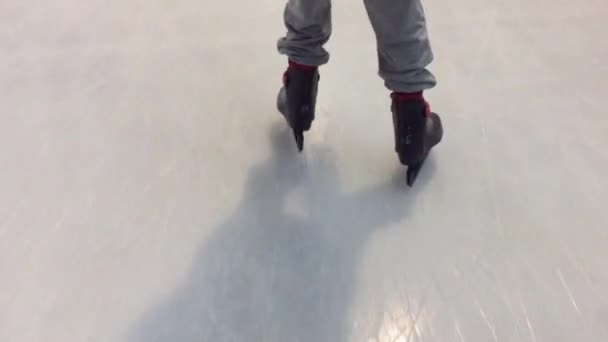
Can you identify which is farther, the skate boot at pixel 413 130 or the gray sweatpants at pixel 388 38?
the skate boot at pixel 413 130

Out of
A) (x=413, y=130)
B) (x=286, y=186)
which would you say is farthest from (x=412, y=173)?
(x=286, y=186)

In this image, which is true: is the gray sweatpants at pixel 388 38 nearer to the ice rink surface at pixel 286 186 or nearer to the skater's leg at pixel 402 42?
the skater's leg at pixel 402 42

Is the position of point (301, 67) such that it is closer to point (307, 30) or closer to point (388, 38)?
point (307, 30)

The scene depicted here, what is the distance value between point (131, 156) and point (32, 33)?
1.41ft

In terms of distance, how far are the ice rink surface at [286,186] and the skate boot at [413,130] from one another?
0.05 m

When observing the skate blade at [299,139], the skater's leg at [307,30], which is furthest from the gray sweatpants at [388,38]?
the skate blade at [299,139]

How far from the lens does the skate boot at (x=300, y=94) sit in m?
0.81

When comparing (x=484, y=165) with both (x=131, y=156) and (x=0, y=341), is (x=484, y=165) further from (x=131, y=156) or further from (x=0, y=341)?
(x=0, y=341)

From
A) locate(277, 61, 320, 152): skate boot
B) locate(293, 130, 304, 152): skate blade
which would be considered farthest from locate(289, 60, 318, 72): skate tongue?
locate(293, 130, 304, 152): skate blade

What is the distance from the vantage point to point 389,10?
62 cm

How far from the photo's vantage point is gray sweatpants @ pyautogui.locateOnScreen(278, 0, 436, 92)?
631mm

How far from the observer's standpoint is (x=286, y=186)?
0.88 meters

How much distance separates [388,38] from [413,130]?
174 millimetres

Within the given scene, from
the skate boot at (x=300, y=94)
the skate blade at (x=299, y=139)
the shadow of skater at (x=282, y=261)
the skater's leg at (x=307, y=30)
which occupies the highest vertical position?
the skater's leg at (x=307, y=30)
